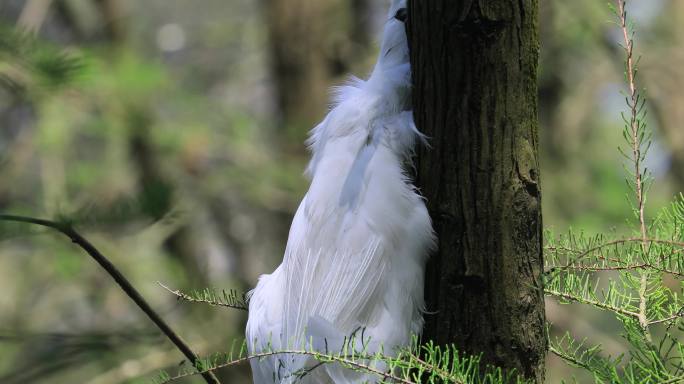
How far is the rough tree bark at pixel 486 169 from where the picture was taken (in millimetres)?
1197

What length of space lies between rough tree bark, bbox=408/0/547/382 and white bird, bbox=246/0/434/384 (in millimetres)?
84

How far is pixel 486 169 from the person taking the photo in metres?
1.23

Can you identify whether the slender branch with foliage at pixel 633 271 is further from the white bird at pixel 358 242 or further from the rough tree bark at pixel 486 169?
the white bird at pixel 358 242

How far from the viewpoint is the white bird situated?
54.8 inches

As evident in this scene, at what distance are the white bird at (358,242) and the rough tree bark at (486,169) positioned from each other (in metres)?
0.08

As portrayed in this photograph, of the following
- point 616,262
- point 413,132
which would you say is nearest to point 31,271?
point 413,132

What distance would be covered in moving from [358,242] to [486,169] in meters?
0.35

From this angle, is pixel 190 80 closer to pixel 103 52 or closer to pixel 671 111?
pixel 103 52

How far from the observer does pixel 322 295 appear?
1483 mm

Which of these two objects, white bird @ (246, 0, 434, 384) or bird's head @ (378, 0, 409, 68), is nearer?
white bird @ (246, 0, 434, 384)

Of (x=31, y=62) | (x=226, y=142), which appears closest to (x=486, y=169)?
(x=31, y=62)

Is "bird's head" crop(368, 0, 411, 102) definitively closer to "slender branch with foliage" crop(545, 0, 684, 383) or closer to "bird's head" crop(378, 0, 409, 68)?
"bird's head" crop(378, 0, 409, 68)

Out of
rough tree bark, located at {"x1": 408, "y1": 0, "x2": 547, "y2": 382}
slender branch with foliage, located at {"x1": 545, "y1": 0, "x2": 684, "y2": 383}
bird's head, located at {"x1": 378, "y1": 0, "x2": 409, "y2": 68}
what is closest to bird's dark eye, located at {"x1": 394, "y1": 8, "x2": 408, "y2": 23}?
bird's head, located at {"x1": 378, "y1": 0, "x2": 409, "y2": 68}

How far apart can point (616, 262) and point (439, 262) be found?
31 cm
